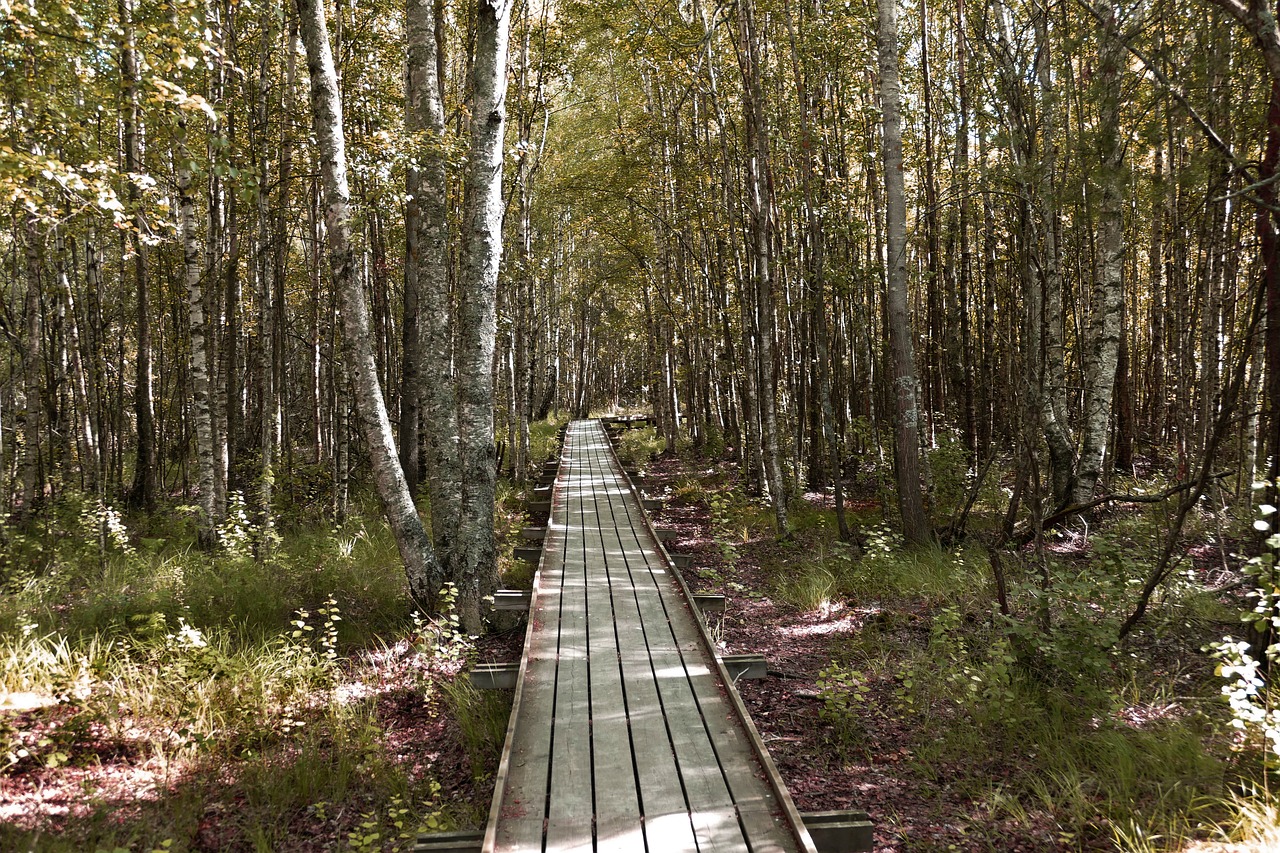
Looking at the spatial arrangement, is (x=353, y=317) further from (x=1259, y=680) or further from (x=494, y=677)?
(x=1259, y=680)

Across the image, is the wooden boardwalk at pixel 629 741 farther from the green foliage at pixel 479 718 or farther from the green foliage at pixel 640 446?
the green foliage at pixel 640 446

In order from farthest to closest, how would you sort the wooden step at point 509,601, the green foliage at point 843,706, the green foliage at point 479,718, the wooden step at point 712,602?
the wooden step at point 712,602 → the wooden step at point 509,601 → the green foliage at point 843,706 → the green foliage at point 479,718

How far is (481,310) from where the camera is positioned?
5.86 metres

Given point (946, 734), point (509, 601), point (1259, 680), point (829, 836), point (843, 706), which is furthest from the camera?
point (509, 601)

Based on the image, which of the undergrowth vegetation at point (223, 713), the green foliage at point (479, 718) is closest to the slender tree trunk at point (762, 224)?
the undergrowth vegetation at point (223, 713)

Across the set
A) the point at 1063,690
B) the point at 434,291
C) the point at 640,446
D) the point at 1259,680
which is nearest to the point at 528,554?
the point at 434,291

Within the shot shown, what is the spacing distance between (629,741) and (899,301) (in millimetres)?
5779

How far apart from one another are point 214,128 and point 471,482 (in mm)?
5008

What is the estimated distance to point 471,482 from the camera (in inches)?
239

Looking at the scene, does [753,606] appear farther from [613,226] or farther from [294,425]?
[294,425]

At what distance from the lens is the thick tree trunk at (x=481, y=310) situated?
5.71 m

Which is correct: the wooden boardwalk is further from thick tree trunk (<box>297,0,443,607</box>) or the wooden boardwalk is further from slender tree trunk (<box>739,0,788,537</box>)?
slender tree trunk (<box>739,0,788,537</box>)

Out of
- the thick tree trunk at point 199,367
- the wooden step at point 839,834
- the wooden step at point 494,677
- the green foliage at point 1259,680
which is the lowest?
the wooden step at point 839,834

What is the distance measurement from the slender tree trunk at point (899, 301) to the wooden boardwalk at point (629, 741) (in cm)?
310
